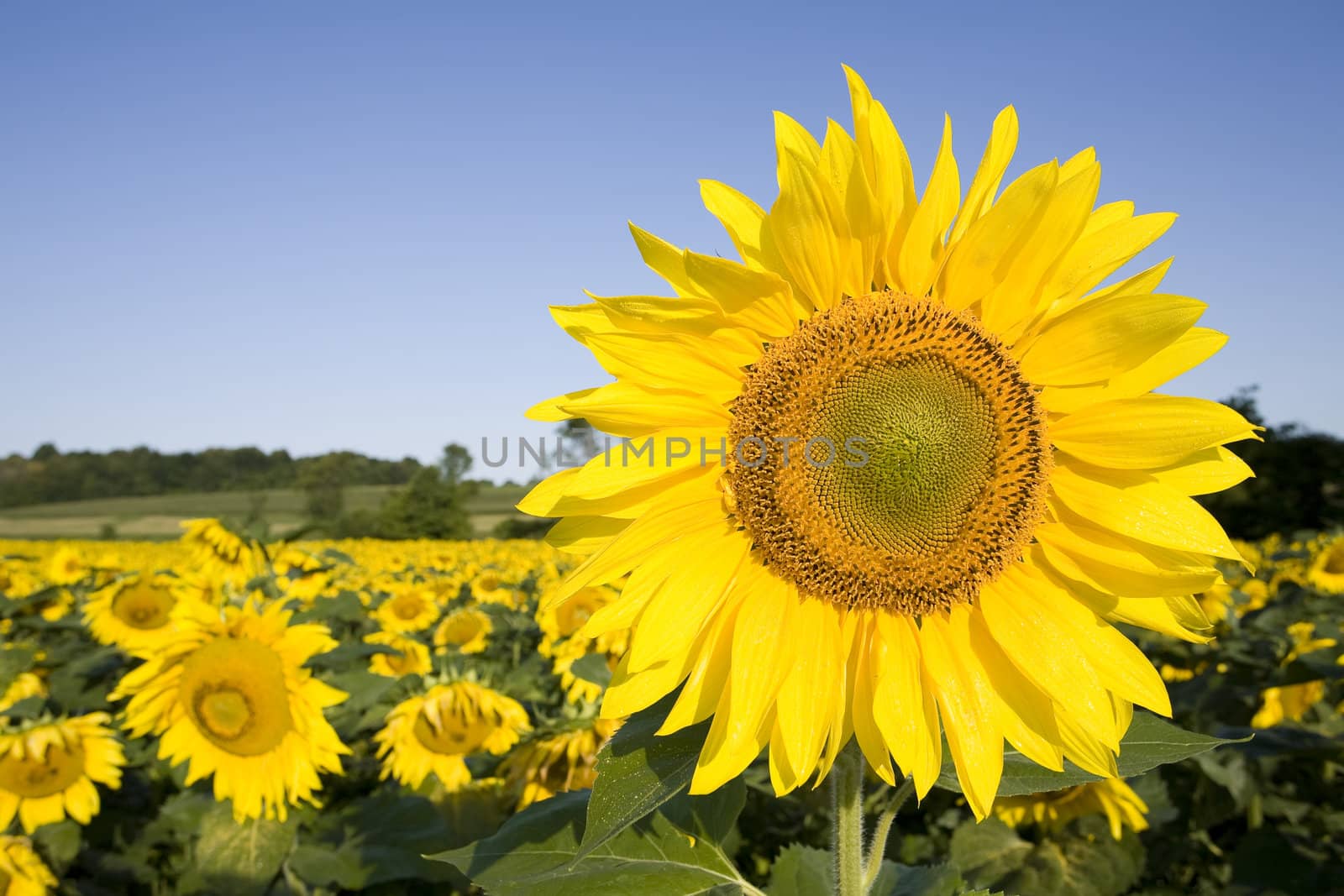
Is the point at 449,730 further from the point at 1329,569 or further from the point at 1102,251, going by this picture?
the point at 1329,569

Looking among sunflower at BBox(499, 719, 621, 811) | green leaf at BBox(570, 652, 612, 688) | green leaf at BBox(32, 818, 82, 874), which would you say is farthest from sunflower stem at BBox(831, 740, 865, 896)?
green leaf at BBox(32, 818, 82, 874)

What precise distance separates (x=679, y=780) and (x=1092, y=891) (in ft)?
11.5

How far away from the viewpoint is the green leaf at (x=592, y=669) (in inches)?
137

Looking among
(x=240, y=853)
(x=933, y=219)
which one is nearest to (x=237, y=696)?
(x=240, y=853)

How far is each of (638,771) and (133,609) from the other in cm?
625

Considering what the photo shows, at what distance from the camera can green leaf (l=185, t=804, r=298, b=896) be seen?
3.93 m

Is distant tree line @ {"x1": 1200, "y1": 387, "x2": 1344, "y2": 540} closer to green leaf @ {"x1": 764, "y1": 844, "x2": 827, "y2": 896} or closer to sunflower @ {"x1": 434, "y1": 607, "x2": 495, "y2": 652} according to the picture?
sunflower @ {"x1": 434, "y1": 607, "x2": 495, "y2": 652}

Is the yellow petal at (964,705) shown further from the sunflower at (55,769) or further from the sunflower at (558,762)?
the sunflower at (55,769)

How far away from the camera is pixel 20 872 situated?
157 inches

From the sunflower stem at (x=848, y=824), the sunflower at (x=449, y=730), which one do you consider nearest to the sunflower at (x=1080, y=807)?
the sunflower at (x=449, y=730)

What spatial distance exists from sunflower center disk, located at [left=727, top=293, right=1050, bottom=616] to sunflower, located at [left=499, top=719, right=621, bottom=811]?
199cm

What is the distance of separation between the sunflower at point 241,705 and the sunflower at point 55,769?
930 millimetres

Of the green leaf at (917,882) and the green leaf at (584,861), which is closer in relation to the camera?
the green leaf at (584,861)

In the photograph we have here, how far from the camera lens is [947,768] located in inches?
62.4
